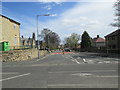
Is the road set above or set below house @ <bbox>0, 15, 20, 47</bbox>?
below

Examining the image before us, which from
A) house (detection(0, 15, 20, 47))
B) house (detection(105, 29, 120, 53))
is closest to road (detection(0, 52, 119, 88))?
house (detection(0, 15, 20, 47))

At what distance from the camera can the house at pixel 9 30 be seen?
108ft

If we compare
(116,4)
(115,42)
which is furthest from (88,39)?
(116,4)

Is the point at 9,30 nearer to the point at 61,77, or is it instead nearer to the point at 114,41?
the point at 61,77

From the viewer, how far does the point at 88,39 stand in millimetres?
72500

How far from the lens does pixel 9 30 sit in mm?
36438

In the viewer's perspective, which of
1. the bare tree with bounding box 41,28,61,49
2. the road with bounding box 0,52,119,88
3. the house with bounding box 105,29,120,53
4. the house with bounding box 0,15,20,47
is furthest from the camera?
the bare tree with bounding box 41,28,61,49

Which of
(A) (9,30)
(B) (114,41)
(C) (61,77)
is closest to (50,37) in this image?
(B) (114,41)

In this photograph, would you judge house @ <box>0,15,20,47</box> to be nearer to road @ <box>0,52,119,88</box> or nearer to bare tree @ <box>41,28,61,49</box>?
road @ <box>0,52,119,88</box>

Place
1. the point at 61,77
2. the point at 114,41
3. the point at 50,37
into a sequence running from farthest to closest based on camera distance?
the point at 50,37, the point at 114,41, the point at 61,77

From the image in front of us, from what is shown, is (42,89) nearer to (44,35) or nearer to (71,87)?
(71,87)

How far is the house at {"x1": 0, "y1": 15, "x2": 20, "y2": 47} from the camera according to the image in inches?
A: 1293

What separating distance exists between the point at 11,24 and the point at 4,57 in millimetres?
17575

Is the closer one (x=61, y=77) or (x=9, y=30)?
(x=61, y=77)
